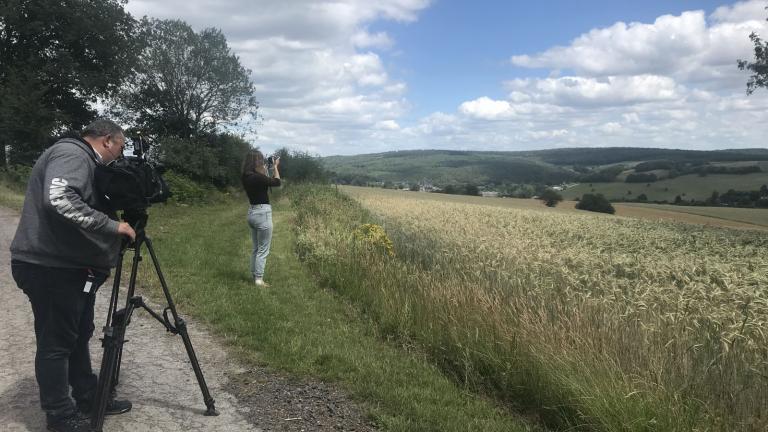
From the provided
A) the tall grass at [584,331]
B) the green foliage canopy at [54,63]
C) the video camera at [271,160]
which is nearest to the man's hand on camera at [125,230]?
the tall grass at [584,331]

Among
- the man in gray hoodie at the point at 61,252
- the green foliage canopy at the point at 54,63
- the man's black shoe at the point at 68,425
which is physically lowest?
the man's black shoe at the point at 68,425

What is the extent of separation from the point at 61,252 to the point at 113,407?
4.66ft

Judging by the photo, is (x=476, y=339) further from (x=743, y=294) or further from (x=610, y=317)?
(x=743, y=294)

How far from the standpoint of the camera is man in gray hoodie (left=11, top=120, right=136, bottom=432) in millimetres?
3326

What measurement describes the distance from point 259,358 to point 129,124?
1614 inches

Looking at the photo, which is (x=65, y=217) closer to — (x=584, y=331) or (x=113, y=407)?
(x=113, y=407)

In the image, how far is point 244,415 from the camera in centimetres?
419

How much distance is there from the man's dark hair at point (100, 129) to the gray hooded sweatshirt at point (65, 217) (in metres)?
0.14

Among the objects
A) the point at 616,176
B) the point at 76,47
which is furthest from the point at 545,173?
the point at 76,47

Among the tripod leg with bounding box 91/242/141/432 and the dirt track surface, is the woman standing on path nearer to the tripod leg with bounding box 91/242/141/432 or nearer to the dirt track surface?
the dirt track surface

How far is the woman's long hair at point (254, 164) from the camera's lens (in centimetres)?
836

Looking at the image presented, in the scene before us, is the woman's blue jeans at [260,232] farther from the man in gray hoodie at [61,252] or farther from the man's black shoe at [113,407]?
the man in gray hoodie at [61,252]

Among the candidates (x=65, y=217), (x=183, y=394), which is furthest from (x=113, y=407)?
(x=65, y=217)

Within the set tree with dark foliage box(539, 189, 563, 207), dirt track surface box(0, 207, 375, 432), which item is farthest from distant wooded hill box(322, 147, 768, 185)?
dirt track surface box(0, 207, 375, 432)
